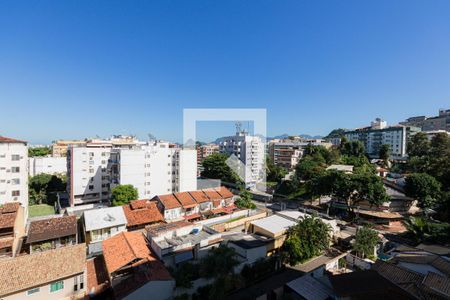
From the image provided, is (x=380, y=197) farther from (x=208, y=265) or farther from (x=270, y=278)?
(x=208, y=265)

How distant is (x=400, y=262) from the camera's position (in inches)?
577

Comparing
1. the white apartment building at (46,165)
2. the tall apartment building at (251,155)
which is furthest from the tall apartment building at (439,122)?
the white apartment building at (46,165)

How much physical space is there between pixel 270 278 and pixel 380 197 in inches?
764

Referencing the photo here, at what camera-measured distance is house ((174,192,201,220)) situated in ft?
95.1

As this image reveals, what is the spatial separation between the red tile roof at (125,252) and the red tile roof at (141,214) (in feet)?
21.5

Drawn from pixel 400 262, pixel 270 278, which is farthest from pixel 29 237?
pixel 400 262

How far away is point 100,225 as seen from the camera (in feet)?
69.6

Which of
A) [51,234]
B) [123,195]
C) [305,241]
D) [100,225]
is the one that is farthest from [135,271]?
[123,195]

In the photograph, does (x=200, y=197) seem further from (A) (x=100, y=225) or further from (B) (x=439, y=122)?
(B) (x=439, y=122)

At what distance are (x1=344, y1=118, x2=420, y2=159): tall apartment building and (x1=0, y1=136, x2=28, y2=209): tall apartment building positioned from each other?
269 ft

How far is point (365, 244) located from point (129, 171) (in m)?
30.8

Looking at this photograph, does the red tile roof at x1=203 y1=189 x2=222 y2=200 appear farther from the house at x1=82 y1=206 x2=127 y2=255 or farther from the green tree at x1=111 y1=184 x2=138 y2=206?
the house at x1=82 y1=206 x2=127 y2=255

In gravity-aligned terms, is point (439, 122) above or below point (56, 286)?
above

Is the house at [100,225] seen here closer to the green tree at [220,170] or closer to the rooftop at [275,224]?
the rooftop at [275,224]
